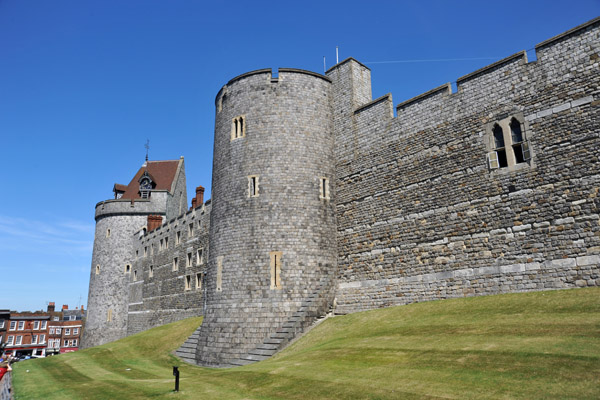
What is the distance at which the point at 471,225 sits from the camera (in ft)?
50.5

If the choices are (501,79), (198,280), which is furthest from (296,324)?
(198,280)

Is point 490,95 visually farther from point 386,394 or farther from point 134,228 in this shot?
point 134,228

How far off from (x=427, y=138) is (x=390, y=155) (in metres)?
1.89

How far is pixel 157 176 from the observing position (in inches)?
1923

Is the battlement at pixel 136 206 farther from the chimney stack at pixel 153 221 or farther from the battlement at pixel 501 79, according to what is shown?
the battlement at pixel 501 79

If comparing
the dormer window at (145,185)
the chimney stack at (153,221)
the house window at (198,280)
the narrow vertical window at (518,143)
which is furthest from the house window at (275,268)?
the dormer window at (145,185)

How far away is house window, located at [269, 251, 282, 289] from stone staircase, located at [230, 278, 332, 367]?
1.44 metres

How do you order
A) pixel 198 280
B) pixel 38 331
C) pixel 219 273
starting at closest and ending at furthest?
pixel 219 273 → pixel 198 280 → pixel 38 331

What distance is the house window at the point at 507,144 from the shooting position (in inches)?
576

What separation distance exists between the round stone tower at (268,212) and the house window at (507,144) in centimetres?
780

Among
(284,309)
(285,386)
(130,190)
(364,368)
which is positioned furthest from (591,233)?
(130,190)

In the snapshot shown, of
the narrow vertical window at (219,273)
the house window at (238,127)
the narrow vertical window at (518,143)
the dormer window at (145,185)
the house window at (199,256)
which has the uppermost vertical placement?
the dormer window at (145,185)

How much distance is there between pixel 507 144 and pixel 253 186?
1098 centimetres

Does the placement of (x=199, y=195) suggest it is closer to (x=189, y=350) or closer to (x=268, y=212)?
(x=189, y=350)
